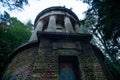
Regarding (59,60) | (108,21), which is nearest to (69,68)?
(59,60)

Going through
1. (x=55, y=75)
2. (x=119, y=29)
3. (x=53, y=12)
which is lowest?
(x=55, y=75)

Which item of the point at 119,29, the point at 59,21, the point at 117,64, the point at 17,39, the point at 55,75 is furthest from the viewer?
the point at 17,39

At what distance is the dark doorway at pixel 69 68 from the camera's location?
6523 millimetres

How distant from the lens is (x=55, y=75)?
5.79m

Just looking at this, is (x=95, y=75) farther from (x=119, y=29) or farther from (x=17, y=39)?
(x=17, y=39)

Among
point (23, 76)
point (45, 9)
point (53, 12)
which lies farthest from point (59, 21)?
point (23, 76)

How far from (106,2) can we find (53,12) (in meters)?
7.42

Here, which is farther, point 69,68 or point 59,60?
point 59,60

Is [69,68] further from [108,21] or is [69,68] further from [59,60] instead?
[108,21]

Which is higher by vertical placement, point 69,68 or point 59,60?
point 59,60

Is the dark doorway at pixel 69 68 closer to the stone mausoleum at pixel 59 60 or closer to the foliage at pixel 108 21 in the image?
the stone mausoleum at pixel 59 60

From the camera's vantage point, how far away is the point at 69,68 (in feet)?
22.8

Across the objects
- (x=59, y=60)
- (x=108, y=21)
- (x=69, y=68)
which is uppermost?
(x=108, y=21)

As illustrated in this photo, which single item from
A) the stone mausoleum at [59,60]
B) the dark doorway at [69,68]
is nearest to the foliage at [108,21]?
the stone mausoleum at [59,60]
